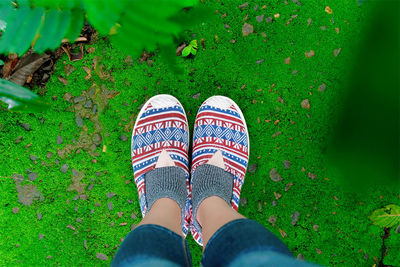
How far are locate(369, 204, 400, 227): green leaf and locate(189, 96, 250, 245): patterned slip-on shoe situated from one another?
2.78 feet

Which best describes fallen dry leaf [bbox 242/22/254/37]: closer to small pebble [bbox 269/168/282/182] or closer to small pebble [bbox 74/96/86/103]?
small pebble [bbox 269/168/282/182]

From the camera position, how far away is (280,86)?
1771 mm

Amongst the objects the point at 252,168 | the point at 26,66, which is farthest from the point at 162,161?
the point at 26,66

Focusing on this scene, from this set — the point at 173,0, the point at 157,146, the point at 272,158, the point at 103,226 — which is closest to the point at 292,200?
the point at 272,158

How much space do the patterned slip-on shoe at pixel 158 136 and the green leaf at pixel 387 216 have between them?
1166 mm

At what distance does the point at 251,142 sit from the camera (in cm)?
184

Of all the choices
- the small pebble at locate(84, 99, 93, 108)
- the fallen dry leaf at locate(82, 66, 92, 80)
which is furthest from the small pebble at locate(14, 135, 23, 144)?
the fallen dry leaf at locate(82, 66, 92, 80)

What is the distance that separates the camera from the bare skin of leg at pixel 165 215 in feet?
4.40

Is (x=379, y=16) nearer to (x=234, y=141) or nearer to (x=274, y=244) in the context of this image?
(x=274, y=244)

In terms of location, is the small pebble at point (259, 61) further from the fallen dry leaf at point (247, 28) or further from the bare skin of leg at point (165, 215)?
the bare skin of leg at point (165, 215)

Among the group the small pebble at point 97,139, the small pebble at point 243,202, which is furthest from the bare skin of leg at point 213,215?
A: the small pebble at point 97,139

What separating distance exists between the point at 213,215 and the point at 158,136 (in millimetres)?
682

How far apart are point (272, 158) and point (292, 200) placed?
→ 0.30 metres

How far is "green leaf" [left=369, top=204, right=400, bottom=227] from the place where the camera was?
5.44ft
